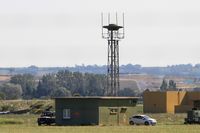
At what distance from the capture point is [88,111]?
79812mm

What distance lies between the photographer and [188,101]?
387ft

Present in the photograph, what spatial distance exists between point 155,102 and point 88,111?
37.0 metres

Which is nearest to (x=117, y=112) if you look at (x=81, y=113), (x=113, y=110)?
(x=113, y=110)

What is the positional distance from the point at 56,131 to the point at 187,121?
22.3 metres

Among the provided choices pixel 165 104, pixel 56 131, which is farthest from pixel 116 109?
pixel 165 104

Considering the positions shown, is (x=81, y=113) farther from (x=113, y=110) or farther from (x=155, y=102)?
(x=155, y=102)

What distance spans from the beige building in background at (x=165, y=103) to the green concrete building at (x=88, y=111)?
3366 cm

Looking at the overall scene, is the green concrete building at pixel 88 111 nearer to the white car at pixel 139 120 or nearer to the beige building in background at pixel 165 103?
the white car at pixel 139 120

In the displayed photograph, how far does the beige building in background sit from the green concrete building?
33.7 m

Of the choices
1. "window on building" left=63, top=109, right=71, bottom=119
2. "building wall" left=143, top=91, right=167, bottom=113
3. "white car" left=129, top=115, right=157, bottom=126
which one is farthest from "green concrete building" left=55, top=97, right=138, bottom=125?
"building wall" left=143, top=91, right=167, bottom=113

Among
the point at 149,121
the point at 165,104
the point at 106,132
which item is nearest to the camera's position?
the point at 106,132

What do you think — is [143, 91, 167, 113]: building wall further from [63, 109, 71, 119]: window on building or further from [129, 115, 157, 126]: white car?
[63, 109, 71, 119]: window on building

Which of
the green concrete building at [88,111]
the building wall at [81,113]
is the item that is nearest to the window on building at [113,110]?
the green concrete building at [88,111]

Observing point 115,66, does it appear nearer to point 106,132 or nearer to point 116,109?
point 116,109
